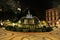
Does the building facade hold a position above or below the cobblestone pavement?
above

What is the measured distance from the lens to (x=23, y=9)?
23172 millimetres

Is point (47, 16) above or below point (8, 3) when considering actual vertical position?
below

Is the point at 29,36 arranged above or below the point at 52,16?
below

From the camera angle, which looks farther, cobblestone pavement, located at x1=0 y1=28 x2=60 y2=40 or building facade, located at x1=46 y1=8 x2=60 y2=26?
building facade, located at x1=46 y1=8 x2=60 y2=26

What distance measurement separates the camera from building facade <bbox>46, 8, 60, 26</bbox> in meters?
21.3

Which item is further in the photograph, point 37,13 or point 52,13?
point 37,13

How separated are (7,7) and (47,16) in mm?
7578

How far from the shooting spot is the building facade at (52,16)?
2132 centimetres

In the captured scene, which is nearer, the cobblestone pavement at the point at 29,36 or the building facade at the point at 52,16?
the cobblestone pavement at the point at 29,36

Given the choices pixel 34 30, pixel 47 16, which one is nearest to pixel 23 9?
pixel 47 16

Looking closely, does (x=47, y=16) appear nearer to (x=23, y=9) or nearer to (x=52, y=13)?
(x=52, y=13)

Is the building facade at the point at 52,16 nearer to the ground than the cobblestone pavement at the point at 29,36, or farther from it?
farther from it

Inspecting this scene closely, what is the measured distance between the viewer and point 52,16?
2222cm

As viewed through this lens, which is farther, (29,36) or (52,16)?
(52,16)
